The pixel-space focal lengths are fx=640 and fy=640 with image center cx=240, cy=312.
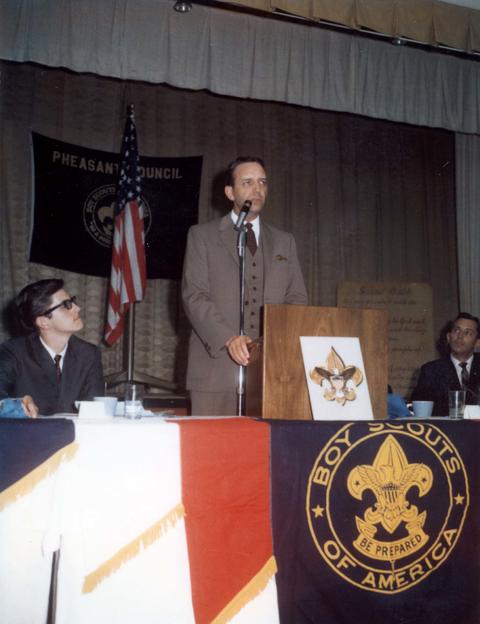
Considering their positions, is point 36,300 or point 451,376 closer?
point 36,300

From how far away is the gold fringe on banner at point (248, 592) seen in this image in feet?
5.36

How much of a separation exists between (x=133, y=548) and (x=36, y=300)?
1.73m

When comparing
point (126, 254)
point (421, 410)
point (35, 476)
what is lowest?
point (35, 476)

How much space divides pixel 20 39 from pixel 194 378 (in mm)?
3027

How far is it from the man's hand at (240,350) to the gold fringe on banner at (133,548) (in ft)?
1.82

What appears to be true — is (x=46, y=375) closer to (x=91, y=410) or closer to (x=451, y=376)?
(x=91, y=410)

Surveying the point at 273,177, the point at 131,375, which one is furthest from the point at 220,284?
the point at 273,177

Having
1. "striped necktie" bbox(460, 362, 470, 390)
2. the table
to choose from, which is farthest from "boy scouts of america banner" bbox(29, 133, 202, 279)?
the table

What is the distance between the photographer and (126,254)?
4789mm

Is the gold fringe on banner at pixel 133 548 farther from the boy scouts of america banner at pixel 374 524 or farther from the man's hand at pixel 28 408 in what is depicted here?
the man's hand at pixel 28 408

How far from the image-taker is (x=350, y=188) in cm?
654

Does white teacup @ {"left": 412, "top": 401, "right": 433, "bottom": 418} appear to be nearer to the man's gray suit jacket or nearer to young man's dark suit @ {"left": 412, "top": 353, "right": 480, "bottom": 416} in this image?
the man's gray suit jacket

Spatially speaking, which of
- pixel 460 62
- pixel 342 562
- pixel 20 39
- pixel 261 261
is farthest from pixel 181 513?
pixel 460 62

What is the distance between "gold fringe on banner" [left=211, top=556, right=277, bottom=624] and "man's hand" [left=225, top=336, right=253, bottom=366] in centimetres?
62
